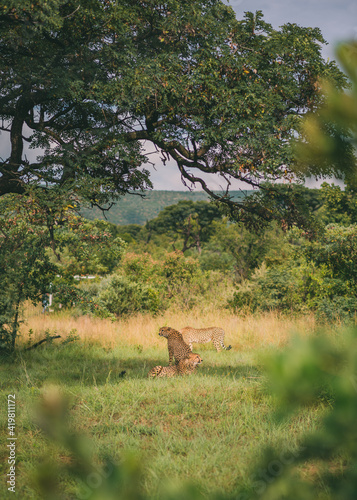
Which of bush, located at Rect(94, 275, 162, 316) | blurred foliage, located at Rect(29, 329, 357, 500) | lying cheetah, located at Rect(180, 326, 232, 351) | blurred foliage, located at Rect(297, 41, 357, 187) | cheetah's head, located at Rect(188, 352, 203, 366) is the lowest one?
cheetah's head, located at Rect(188, 352, 203, 366)

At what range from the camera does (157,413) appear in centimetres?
530

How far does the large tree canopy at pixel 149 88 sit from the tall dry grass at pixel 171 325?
3.27m

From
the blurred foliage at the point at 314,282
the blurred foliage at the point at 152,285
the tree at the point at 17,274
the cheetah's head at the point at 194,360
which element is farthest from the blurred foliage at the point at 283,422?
the blurred foliage at the point at 152,285

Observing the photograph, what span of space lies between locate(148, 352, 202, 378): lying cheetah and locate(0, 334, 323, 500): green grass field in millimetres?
162

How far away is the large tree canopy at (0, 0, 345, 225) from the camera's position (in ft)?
22.7

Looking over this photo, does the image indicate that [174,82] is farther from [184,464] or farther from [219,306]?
[219,306]

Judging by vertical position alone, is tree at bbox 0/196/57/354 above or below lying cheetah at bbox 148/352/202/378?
above

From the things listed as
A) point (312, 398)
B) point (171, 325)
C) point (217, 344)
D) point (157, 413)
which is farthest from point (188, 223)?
point (312, 398)

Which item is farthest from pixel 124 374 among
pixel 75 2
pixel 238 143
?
pixel 75 2

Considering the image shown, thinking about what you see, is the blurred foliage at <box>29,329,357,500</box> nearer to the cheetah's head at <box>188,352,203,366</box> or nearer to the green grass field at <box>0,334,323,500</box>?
the green grass field at <box>0,334,323,500</box>

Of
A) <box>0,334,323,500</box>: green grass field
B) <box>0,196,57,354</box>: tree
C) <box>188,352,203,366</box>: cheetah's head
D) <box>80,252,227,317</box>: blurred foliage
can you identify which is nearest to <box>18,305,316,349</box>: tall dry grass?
<box>0,196,57,354</box>: tree

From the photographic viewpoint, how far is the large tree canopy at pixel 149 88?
22.7 ft

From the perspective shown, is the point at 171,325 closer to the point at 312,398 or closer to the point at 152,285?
the point at 152,285

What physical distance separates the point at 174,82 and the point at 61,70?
183 centimetres
